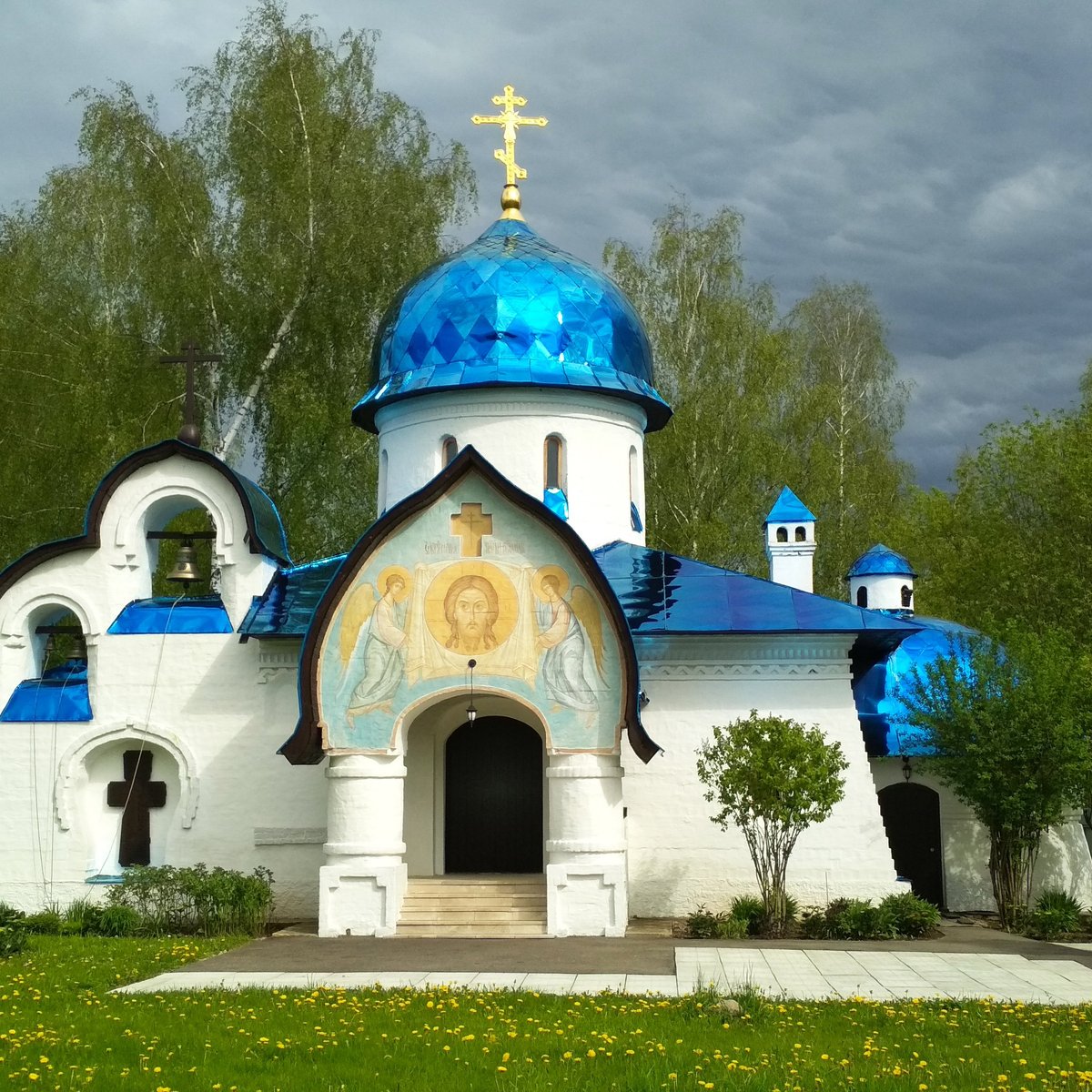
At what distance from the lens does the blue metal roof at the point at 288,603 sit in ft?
49.4

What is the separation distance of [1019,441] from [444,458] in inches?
515

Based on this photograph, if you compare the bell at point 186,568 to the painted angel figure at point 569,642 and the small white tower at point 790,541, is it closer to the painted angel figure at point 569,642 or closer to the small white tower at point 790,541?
the painted angel figure at point 569,642

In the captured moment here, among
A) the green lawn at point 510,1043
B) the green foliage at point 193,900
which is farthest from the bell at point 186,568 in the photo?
the green lawn at point 510,1043

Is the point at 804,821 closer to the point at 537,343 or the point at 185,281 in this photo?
the point at 537,343

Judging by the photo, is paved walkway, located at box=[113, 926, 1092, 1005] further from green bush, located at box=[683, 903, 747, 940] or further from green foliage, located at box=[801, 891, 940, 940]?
green bush, located at box=[683, 903, 747, 940]

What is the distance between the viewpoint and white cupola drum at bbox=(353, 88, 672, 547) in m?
16.8

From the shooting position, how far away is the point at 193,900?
14023mm

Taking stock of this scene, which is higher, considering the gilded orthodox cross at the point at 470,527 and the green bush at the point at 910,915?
the gilded orthodox cross at the point at 470,527

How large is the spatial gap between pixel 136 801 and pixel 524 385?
6775mm

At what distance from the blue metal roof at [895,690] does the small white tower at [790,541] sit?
7.30ft

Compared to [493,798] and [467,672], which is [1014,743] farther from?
[467,672]

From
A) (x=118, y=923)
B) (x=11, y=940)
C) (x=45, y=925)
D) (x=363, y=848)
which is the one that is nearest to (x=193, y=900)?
(x=118, y=923)

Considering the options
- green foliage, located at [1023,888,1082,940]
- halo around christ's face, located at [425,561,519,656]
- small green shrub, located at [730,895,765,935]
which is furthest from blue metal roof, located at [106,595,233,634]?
green foliage, located at [1023,888,1082,940]

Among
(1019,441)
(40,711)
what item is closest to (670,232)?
(1019,441)
